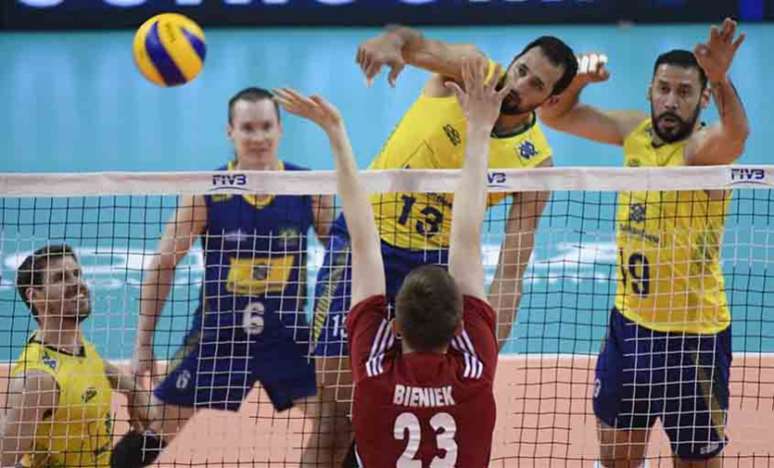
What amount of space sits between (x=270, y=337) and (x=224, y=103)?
10227 mm

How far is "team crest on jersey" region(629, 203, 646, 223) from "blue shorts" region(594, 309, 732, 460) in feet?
1.56

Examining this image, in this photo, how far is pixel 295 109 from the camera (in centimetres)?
498

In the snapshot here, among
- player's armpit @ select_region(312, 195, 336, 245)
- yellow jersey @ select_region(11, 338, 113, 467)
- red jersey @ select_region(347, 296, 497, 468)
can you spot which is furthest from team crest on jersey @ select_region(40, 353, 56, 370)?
red jersey @ select_region(347, 296, 497, 468)

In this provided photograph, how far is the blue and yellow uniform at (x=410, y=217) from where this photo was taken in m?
6.75

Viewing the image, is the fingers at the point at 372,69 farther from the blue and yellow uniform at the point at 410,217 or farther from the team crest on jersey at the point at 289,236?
the team crest on jersey at the point at 289,236

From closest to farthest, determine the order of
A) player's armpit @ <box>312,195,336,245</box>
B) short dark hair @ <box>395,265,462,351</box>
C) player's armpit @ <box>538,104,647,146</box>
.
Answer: short dark hair @ <box>395,265,462,351</box>
player's armpit @ <box>312,195,336,245</box>
player's armpit @ <box>538,104,647,146</box>

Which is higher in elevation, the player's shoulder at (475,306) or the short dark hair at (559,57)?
the short dark hair at (559,57)

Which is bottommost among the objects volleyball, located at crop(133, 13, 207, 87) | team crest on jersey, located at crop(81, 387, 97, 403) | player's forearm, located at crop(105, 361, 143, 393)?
team crest on jersey, located at crop(81, 387, 97, 403)

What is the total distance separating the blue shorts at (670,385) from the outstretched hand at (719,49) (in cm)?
129

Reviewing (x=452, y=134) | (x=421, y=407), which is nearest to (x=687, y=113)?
(x=452, y=134)

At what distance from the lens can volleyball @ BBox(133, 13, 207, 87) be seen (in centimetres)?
875

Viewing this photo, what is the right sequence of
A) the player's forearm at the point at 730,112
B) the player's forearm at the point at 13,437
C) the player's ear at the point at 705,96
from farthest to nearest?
1. the player's ear at the point at 705,96
2. the player's forearm at the point at 730,112
3. the player's forearm at the point at 13,437

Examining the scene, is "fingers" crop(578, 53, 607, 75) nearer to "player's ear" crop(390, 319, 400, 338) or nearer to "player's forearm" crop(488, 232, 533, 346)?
"player's forearm" crop(488, 232, 533, 346)

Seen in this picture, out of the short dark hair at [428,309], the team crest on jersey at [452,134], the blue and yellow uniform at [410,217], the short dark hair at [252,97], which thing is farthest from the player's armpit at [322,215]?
the short dark hair at [428,309]
